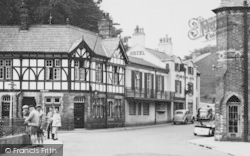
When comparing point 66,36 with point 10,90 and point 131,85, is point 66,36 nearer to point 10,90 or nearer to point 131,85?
point 10,90

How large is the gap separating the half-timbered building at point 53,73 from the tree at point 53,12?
611 cm

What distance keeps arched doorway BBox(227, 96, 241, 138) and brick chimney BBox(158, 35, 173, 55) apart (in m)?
32.5

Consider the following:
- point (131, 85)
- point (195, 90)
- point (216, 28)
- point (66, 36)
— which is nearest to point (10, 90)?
point (66, 36)

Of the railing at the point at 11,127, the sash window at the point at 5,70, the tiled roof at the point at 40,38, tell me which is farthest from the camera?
the tiled roof at the point at 40,38

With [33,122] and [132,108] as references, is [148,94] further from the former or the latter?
[33,122]

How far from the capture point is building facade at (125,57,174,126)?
149 feet

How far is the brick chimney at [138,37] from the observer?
52.9 m

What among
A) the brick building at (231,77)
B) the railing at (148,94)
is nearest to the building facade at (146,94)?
the railing at (148,94)

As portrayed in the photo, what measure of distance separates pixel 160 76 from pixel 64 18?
12.6 m

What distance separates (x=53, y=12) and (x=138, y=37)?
10.9 metres

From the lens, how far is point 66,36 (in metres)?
38.3

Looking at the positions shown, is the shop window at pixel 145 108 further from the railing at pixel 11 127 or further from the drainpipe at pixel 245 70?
the railing at pixel 11 127

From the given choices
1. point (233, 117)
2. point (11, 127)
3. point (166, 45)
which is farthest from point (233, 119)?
point (166, 45)

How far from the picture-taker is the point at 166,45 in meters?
59.6
